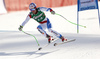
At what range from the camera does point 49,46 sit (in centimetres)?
553

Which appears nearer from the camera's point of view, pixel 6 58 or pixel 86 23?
pixel 6 58

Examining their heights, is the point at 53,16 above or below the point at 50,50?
above

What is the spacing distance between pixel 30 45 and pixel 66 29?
443 centimetres

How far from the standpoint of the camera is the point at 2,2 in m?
13.7

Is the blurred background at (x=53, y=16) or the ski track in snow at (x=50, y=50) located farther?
the blurred background at (x=53, y=16)

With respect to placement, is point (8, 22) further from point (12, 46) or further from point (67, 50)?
point (67, 50)

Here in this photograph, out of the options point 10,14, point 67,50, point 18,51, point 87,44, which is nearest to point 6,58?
point 18,51

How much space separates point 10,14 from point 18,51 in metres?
8.69

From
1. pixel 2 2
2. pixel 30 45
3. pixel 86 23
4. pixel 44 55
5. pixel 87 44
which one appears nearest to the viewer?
pixel 44 55

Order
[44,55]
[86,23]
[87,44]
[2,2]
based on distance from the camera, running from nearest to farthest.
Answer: [44,55] → [87,44] → [86,23] → [2,2]

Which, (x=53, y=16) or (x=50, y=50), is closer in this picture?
(x=50, y=50)

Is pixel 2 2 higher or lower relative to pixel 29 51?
higher

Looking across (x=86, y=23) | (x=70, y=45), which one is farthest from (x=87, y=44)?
(x=86, y=23)

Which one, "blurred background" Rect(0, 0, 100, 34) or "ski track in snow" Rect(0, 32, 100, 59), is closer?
"ski track in snow" Rect(0, 32, 100, 59)
